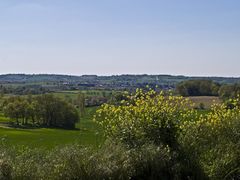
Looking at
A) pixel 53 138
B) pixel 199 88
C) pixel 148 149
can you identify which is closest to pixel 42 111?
pixel 53 138

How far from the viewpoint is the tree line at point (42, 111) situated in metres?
83.1

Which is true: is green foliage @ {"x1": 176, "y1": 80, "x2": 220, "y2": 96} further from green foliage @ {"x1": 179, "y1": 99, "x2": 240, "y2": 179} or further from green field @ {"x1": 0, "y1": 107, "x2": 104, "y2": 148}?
green foliage @ {"x1": 179, "y1": 99, "x2": 240, "y2": 179}

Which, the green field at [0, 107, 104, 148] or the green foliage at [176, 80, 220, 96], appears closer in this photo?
the green field at [0, 107, 104, 148]

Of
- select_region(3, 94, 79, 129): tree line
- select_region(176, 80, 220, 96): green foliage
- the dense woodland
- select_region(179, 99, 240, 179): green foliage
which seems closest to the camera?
the dense woodland

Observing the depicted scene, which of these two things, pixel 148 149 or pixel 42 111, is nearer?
pixel 148 149

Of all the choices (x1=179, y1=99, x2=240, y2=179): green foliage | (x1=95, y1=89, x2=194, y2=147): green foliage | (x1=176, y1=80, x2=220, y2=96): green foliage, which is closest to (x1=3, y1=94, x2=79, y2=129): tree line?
(x1=176, y1=80, x2=220, y2=96): green foliage

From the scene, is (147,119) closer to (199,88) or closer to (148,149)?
(148,149)

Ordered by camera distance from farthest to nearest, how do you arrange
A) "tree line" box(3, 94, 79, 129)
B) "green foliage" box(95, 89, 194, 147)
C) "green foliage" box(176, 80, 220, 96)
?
"green foliage" box(176, 80, 220, 96), "tree line" box(3, 94, 79, 129), "green foliage" box(95, 89, 194, 147)

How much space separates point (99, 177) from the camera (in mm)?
8945

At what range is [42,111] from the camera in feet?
273

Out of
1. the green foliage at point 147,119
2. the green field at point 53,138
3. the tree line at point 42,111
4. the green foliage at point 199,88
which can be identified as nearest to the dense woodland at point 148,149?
the green foliage at point 147,119

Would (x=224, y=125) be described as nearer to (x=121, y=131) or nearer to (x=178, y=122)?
(x=178, y=122)

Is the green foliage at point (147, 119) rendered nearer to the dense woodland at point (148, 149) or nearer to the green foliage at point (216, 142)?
the dense woodland at point (148, 149)

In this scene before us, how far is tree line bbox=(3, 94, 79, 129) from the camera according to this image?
83062 mm
